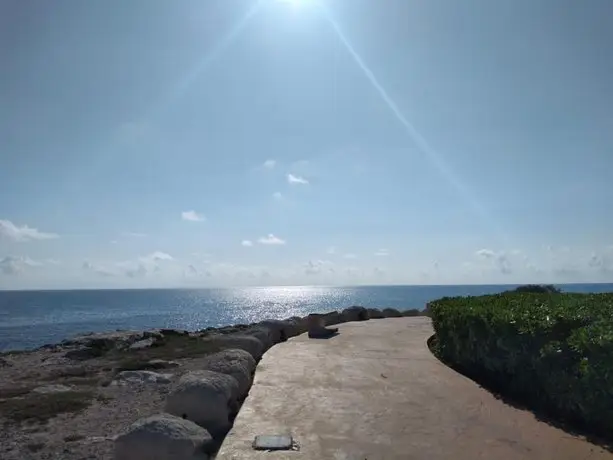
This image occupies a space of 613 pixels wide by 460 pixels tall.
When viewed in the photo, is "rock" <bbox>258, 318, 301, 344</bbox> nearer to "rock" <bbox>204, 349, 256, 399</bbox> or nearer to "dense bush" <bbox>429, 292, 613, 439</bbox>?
"rock" <bbox>204, 349, 256, 399</bbox>

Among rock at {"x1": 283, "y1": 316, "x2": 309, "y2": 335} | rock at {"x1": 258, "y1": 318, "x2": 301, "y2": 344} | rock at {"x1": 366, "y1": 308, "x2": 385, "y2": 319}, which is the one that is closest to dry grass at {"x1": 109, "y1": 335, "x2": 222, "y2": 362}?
rock at {"x1": 258, "y1": 318, "x2": 301, "y2": 344}

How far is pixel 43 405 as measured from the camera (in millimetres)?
8797

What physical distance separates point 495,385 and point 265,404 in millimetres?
4243

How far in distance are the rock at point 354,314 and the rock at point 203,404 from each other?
13556 mm

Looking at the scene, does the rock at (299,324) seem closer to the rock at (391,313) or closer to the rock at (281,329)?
the rock at (281,329)

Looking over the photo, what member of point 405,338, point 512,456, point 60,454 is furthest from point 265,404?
point 405,338

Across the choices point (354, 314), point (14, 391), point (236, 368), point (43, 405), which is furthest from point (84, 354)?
point (236, 368)

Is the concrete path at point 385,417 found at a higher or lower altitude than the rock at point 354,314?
lower

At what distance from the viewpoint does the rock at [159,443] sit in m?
4.85

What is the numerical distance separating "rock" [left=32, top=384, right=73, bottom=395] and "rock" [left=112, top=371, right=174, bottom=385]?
103cm

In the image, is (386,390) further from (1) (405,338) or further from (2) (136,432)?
(1) (405,338)

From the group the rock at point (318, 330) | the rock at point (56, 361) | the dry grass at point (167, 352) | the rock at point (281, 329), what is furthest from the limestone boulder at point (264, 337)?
the rock at point (56, 361)

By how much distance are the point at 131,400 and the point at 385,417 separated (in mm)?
5405

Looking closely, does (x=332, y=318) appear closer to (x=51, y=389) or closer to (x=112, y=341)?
(x=112, y=341)
